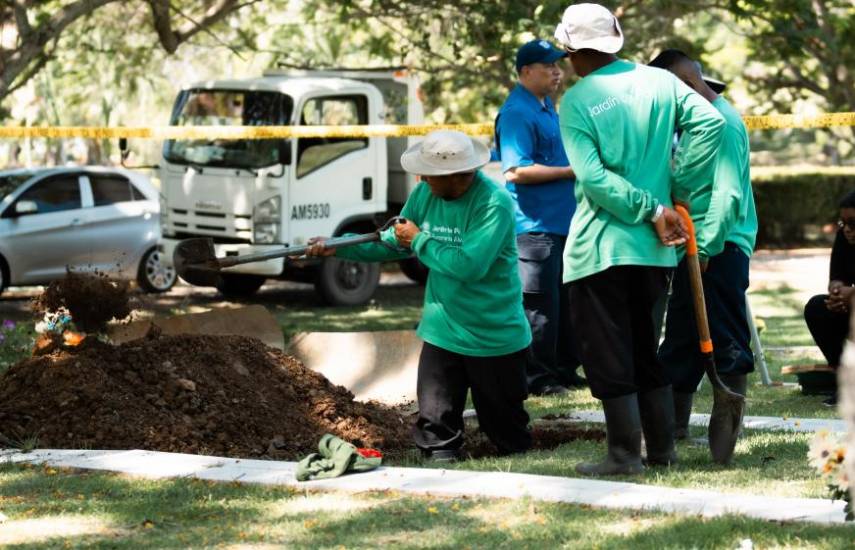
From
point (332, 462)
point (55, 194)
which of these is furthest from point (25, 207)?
point (332, 462)

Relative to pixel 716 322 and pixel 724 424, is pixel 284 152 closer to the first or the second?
pixel 716 322

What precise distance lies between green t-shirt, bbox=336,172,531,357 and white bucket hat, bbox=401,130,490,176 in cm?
18

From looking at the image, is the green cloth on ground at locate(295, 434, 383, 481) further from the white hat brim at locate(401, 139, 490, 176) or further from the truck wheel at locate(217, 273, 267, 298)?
the truck wheel at locate(217, 273, 267, 298)

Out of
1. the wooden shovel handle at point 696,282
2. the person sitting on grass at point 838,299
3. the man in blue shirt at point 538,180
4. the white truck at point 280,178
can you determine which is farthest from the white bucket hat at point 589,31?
the white truck at point 280,178

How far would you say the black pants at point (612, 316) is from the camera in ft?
18.7

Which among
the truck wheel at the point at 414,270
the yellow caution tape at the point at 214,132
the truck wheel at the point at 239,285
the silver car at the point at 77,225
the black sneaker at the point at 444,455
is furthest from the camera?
the truck wheel at the point at 414,270

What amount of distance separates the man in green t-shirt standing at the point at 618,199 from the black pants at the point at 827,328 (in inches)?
109

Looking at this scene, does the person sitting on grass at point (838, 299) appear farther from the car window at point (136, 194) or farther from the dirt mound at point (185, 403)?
the car window at point (136, 194)

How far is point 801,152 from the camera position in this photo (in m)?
56.2

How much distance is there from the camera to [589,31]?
223 inches

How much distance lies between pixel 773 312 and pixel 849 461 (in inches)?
443

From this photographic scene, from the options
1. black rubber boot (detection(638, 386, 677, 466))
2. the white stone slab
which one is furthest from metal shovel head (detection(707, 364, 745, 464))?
the white stone slab

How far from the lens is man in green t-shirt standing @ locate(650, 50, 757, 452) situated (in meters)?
6.24

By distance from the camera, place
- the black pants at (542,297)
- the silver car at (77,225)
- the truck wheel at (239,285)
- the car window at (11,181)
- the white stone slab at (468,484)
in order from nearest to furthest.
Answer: the white stone slab at (468,484) < the black pants at (542,297) < the silver car at (77,225) < the car window at (11,181) < the truck wheel at (239,285)
